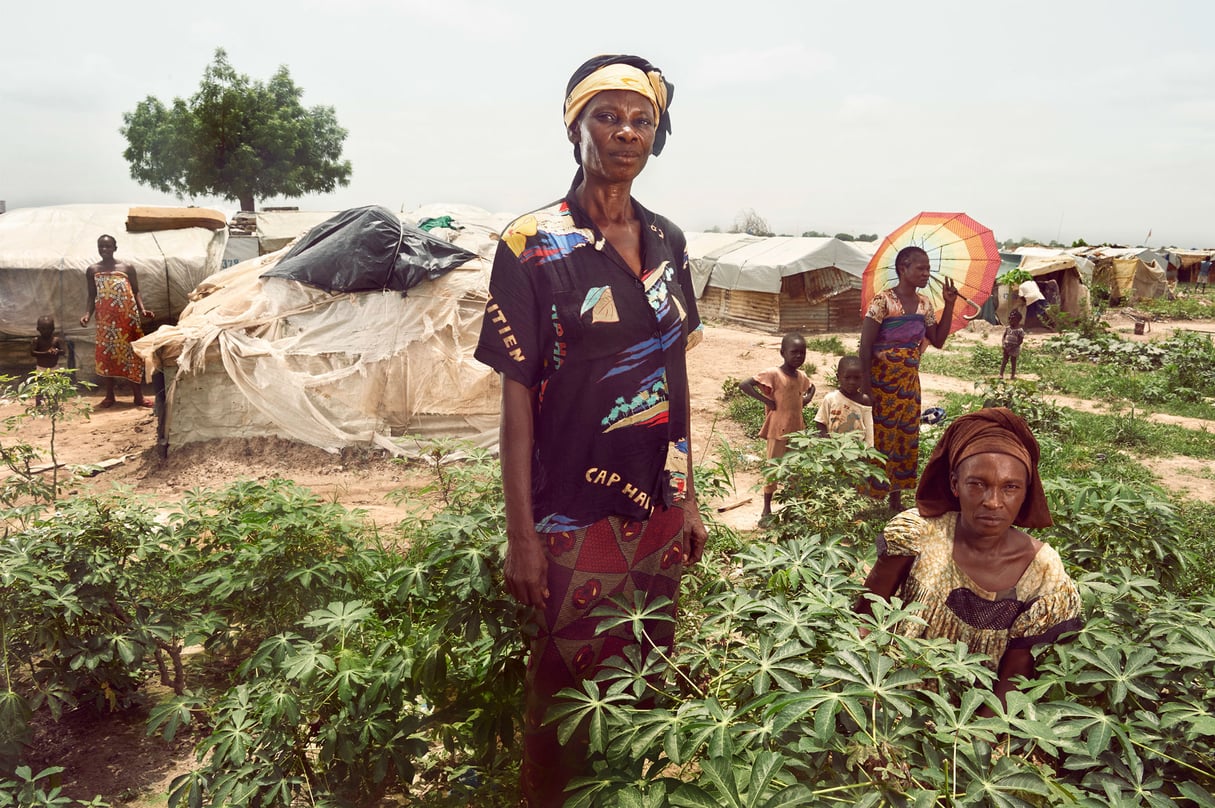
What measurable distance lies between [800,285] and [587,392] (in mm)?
14823

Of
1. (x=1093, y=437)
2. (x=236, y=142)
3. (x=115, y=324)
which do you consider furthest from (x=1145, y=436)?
(x=236, y=142)

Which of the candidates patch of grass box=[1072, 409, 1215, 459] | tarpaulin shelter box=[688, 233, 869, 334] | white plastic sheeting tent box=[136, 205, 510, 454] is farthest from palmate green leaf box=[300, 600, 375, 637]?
tarpaulin shelter box=[688, 233, 869, 334]

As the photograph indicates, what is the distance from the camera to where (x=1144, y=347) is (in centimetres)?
1227

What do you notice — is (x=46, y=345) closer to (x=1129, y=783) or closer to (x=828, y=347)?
(x=1129, y=783)

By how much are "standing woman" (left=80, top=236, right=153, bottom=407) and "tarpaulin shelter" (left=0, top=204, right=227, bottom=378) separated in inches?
20.2

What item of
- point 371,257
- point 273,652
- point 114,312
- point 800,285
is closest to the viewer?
point 273,652

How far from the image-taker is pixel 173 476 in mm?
6180

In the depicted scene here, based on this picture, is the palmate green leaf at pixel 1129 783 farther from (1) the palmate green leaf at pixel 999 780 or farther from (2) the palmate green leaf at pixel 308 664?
(2) the palmate green leaf at pixel 308 664

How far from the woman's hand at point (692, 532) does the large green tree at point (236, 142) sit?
25.8 m

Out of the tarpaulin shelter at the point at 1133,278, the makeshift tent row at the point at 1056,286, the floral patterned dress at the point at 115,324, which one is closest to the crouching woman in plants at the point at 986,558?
the floral patterned dress at the point at 115,324

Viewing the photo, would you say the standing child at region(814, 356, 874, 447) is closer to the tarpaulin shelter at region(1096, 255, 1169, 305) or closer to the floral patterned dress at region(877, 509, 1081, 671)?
the floral patterned dress at region(877, 509, 1081, 671)

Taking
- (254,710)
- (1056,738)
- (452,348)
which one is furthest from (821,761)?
(452,348)

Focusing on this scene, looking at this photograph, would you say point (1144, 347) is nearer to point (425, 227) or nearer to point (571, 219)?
point (425, 227)

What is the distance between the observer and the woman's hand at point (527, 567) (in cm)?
168
